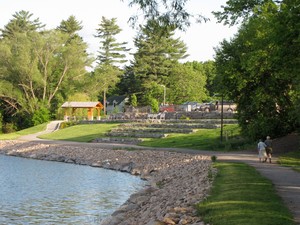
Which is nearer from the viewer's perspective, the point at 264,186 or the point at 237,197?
the point at 237,197

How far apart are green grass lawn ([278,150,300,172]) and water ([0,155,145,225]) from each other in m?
7.90

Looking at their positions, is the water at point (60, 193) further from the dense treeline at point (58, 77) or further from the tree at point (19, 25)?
the tree at point (19, 25)

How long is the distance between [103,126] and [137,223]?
48.5 meters

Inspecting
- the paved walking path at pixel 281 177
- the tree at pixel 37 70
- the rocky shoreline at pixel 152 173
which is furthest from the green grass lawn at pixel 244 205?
the tree at pixel 37 70

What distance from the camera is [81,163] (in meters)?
38.6

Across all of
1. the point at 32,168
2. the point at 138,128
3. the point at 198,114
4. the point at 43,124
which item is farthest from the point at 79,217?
the point at 43,124

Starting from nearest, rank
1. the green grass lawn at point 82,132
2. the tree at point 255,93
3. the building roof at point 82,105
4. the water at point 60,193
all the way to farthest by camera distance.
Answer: the water at point 60,193 → the tree at point 255,93 → the green grass lawn at point 82,132 → the building roof at point 82,105

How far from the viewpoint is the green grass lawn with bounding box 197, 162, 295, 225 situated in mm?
11094

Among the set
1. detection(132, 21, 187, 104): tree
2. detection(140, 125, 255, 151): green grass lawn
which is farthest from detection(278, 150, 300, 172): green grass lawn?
detection(132, 21, 187, 104): tree

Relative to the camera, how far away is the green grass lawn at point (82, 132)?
56547mm

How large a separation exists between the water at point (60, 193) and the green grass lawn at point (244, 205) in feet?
16.8

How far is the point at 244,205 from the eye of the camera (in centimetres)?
1273

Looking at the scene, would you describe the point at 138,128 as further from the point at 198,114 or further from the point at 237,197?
the point at 237,197

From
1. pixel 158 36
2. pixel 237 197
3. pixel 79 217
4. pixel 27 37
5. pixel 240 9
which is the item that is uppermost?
pixel 27 37
